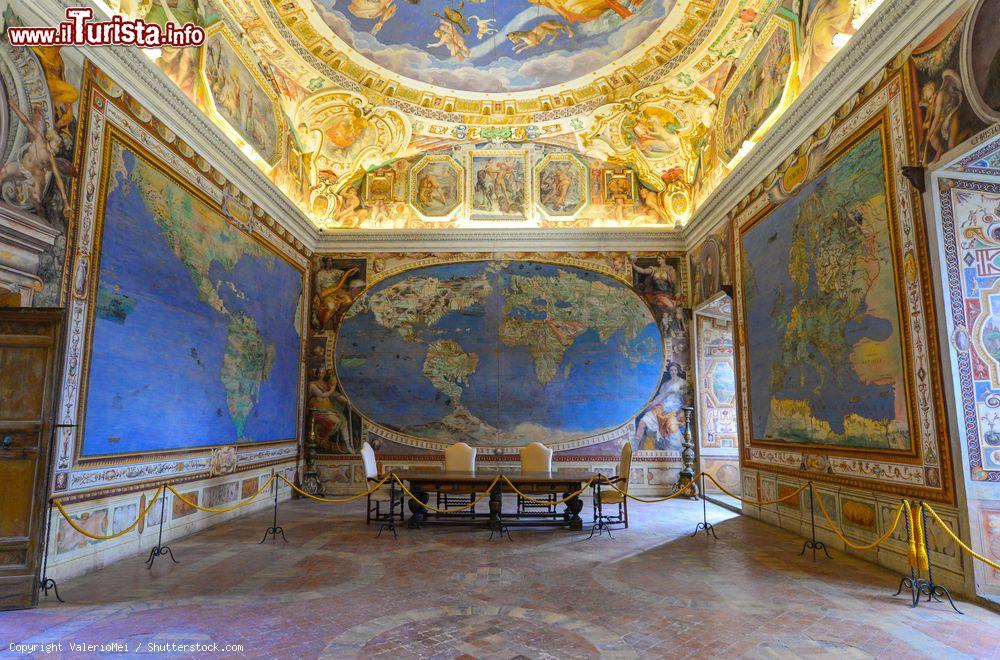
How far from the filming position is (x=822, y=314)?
27.9 ft

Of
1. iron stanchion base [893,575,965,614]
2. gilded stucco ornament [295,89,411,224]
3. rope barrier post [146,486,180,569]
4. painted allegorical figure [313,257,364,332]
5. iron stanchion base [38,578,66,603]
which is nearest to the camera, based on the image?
iron stanchion base [893,575,965,614]

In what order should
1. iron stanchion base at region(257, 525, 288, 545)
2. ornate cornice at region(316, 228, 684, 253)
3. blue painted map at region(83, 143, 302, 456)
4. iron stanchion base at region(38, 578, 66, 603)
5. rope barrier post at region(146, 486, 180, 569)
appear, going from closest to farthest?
iron stanchion base at region(38, 578, 66, 603)
rope barrier post at region(146, 486, 180, 569)
blue painted map at region(83, 143, 302, 456)
iron stanchion base at region(257, 525, 288, 545)
ornate cornice at region(316, 228, 684, 253)

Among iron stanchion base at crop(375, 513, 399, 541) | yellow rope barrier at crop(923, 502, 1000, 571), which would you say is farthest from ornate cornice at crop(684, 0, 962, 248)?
iron stanchion base at crop(375, 513, 399, 541)

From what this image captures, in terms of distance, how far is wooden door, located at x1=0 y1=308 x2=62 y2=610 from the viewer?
557 centimetres

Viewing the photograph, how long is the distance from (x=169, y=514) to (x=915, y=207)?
10.7m

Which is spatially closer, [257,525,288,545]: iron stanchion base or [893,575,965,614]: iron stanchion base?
[893,575,965,614]: iron stanchion base

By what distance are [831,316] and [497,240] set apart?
8.46 meters

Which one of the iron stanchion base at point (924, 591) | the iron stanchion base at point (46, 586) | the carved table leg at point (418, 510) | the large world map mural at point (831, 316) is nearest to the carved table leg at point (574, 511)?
the carved table leg at point (418, 510)

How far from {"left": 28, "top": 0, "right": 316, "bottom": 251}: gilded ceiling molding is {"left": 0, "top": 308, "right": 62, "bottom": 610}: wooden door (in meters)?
3.57

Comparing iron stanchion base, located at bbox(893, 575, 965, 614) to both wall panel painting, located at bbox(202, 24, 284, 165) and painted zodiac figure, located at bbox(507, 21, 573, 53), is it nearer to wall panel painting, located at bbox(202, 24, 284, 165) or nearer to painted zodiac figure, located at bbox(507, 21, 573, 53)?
painted zodiac figure, located at bbox(507, 21, 573, 53)

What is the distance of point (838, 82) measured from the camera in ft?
26.8

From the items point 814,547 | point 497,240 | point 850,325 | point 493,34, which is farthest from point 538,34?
point 814,547

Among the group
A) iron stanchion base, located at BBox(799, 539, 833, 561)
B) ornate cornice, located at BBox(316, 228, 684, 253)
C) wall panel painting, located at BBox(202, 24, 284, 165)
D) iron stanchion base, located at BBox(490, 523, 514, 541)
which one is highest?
wall panel painting, located at BBox(202, 24, 284, 165)

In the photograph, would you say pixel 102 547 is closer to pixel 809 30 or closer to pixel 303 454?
pixel 303 454
